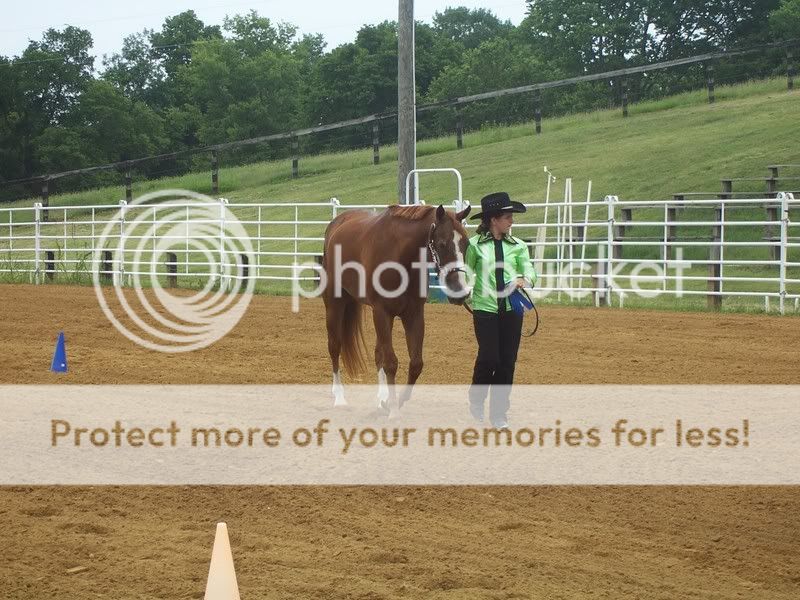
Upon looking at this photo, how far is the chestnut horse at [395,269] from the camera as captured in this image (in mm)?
7832

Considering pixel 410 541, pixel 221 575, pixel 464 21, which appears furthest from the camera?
pixel 464 21

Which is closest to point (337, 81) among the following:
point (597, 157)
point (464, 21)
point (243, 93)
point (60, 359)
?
point (243, 93)

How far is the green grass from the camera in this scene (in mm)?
26797

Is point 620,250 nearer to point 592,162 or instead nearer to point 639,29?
point 592,162

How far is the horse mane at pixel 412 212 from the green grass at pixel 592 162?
35.8ft

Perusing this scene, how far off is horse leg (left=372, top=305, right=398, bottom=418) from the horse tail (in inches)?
30.4

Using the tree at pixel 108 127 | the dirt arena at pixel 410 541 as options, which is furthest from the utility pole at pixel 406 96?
the tree at pixel 108 127

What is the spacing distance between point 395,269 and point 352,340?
1124mm

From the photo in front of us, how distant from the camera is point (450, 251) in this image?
7.80 m

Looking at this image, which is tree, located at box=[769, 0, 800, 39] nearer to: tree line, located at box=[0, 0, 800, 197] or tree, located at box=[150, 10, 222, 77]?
tree line, located at box=[0, 0, 800, 197]

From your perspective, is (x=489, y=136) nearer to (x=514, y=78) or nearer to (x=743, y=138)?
(x=743, y=138)

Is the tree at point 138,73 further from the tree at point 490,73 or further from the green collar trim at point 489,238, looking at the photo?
the green collar trim at point 489,238

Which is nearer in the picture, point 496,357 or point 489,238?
point 496,357

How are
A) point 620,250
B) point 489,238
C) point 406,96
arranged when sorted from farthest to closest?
1. point 620,250
2. point 406,96
3. point 489,238
